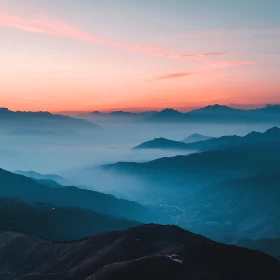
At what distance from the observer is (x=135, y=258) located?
4218 inches

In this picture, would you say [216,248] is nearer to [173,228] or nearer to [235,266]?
[235,266]

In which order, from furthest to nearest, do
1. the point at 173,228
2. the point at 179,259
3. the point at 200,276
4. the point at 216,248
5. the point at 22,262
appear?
the point at 22,262 → the point at 173,228 → the point at 216,248 → the point at 179,259 → the point at 200,276

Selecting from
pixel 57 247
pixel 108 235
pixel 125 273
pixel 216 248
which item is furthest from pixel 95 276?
pixel 57 247

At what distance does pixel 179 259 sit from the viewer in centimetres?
8750

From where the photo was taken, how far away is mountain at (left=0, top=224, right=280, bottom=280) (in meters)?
83.9

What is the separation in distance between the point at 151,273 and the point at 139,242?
3569cm

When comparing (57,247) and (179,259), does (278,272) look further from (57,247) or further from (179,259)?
(57,247)

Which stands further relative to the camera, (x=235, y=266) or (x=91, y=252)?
(x=91, y=252)

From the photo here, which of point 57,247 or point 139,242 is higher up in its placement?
point 139,242

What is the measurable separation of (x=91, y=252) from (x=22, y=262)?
30365 mm

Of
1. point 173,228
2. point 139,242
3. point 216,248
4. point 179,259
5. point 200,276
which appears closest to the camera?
point 200,276

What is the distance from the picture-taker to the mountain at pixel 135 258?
83.9 metres

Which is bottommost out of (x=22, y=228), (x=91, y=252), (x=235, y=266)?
(x=22, y=228)

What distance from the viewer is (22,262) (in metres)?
138
